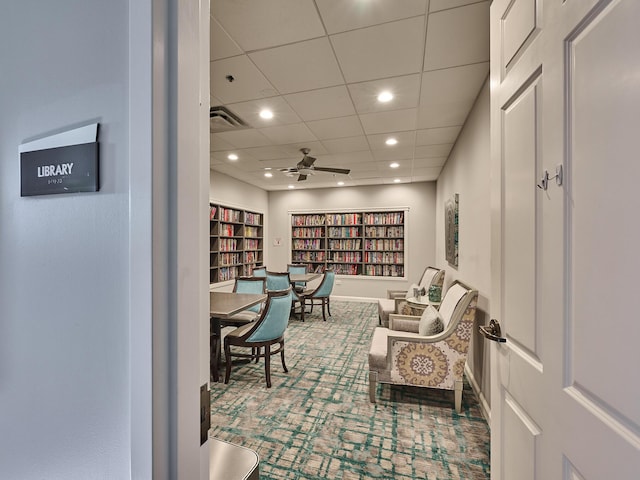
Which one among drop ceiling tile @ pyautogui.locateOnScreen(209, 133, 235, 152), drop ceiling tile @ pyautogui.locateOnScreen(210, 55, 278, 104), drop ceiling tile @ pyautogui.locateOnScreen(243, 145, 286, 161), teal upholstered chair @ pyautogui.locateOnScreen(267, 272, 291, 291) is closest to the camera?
drop ceiling tile @ pyautogui.locateOnScreen(210, 55, 278, 104)

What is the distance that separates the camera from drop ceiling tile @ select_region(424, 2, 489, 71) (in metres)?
1.70

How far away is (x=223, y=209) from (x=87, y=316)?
5.44 m

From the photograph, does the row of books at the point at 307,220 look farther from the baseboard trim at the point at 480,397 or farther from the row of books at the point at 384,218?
the baseboard trim at the point at 480,397

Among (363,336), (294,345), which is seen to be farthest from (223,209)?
(363,336)

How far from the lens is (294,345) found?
12.6 feet

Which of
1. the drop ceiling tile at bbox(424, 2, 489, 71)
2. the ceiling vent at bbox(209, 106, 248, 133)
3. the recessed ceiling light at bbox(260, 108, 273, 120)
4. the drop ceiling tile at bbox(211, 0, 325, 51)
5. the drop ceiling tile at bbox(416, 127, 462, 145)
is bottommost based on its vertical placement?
the ceiling vent at bbox(209, 106, 248, 133)

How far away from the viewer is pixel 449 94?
2643 mm

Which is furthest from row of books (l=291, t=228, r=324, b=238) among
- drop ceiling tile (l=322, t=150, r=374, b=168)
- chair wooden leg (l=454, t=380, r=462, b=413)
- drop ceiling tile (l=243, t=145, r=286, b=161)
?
chair wooden leg (l=454, t=380, r=462, b=413)

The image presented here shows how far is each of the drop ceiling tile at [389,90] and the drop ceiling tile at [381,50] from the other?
9 centimetres

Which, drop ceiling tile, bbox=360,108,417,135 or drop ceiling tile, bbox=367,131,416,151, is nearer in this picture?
drop ceiling tile, bbox=360,108,417,135

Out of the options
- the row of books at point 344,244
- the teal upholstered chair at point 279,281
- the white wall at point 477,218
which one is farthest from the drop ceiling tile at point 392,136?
the row of books at point 344,244

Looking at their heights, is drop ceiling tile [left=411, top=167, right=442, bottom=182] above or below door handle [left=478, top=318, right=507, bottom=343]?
above

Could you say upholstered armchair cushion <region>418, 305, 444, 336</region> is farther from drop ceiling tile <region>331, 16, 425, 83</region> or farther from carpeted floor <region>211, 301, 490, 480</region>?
drop ceiling tile <region>331, 16, 425, 83</region>

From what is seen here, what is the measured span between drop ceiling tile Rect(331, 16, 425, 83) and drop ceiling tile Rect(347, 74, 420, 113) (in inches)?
3.5
